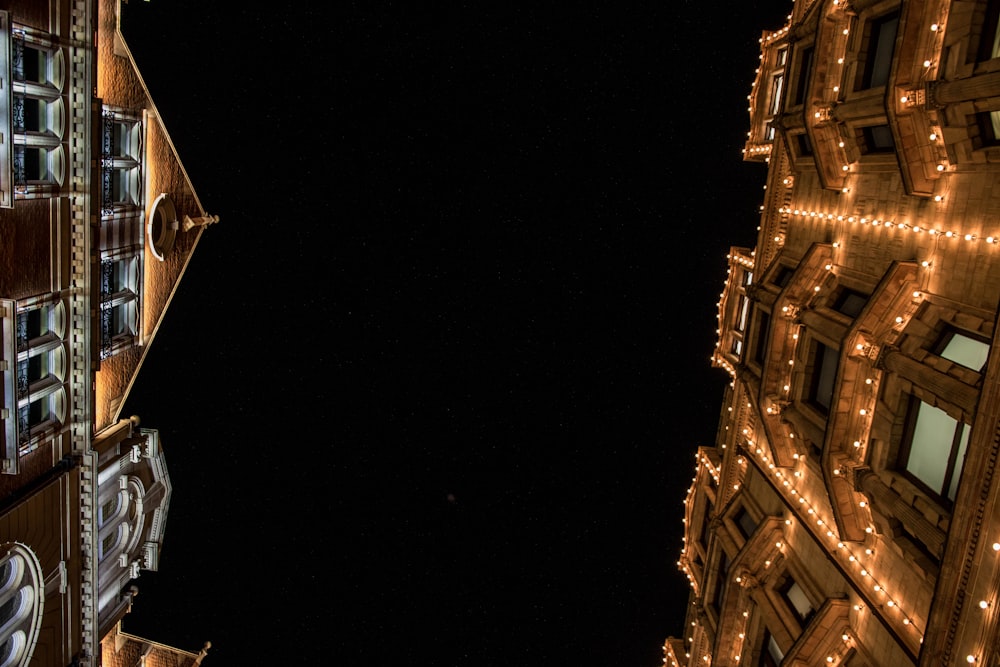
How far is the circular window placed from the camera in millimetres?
21281

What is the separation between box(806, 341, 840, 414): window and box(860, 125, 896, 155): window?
5084 millimetres

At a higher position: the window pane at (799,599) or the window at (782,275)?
the window at (782,275)

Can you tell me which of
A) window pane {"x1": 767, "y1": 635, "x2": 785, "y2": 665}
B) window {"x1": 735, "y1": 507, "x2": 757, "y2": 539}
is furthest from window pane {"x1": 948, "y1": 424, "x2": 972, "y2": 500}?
window {"x1": 735, "y1": 507, "x2": 757, "y2": 539}

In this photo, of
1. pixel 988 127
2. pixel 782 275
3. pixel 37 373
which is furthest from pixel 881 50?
pixel 37 373

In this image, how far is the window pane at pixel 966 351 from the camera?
1155 centimetres

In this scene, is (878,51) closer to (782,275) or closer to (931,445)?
(782,275)

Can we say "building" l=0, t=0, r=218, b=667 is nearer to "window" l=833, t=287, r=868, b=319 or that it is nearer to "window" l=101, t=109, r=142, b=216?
"window" l=101, t=109, r=142, b=216

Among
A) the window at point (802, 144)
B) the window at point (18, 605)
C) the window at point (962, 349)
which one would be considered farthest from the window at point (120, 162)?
the window at point (962, 349)

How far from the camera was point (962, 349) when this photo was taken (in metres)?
12.1

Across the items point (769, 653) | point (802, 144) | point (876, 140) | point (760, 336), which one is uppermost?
point (802, 144)

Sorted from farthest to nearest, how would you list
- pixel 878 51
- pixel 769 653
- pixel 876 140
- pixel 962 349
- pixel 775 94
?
pixel 775 94 → pixel 769 653 → pixel 876 140 → pixel 878 51 → pixel 962 349

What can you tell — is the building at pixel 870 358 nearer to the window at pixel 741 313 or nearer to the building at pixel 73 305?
the window at pixel 741 313

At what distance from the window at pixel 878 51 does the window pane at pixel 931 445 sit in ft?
25.7

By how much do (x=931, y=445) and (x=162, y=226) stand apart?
23.6 m
